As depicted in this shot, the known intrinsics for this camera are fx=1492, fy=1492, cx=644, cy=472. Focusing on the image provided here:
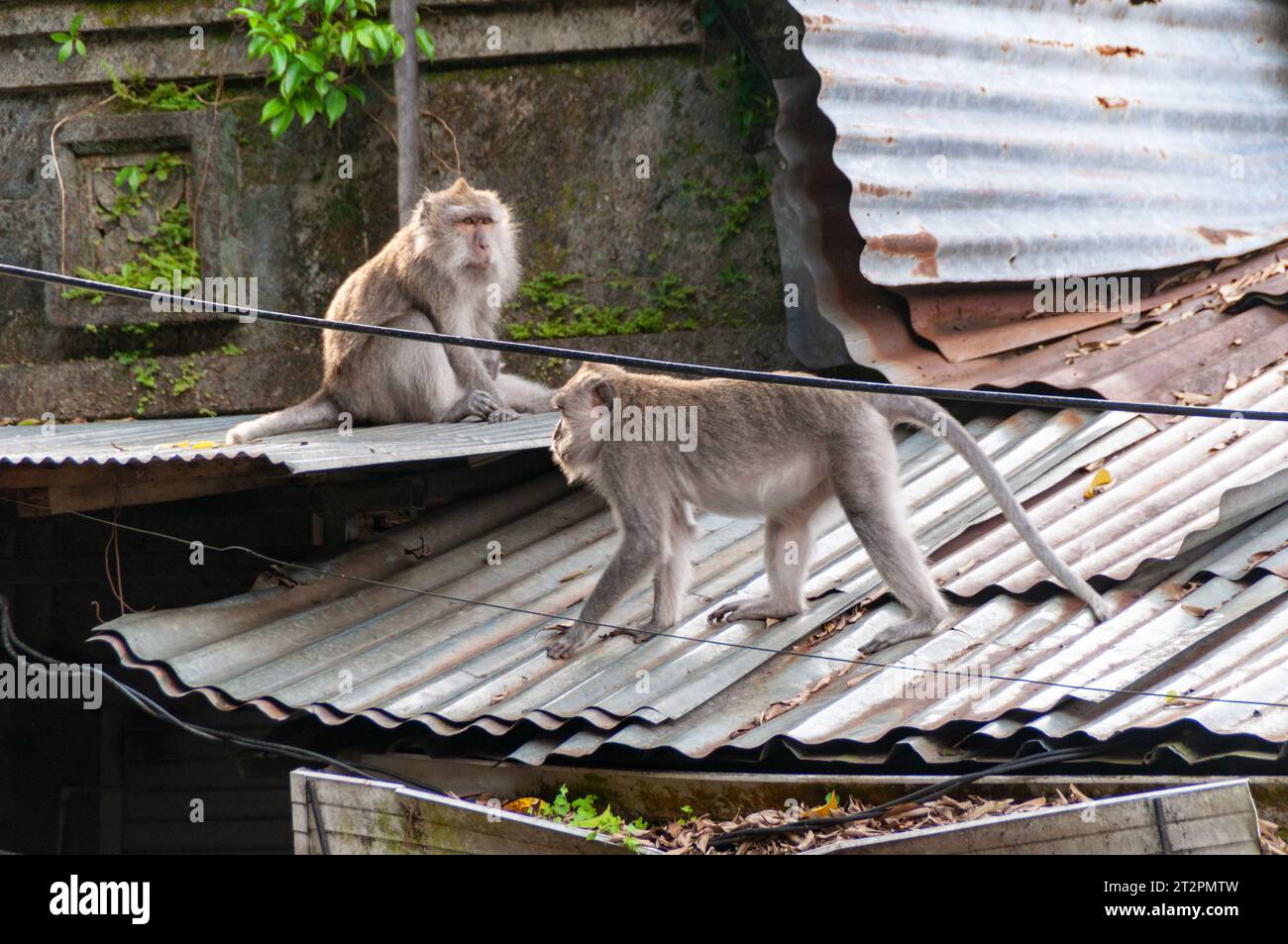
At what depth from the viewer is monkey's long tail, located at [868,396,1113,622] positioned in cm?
507

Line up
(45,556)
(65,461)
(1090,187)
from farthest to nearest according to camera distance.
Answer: (1090,187) < (45,556) < (65,461)

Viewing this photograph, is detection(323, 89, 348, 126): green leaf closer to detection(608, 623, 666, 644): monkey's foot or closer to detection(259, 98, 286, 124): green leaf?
detection(259, 98, 286, 124): green leaf

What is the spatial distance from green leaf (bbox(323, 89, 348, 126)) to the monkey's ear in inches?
135

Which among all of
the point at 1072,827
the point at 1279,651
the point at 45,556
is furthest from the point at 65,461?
the point at 1279,651

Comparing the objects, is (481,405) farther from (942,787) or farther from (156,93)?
(942,787)

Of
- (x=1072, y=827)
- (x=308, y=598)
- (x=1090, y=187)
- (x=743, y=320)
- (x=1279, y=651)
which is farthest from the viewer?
(x=743, y=320)

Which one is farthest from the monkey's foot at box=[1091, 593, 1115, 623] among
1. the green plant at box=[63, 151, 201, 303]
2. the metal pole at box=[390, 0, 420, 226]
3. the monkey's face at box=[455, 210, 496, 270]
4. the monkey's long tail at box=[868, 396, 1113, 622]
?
the green plant at box=[63, 151, 201, 303]

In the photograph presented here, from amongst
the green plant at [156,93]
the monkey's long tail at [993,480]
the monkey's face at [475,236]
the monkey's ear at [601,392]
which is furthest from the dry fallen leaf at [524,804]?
the green plant at [156,93]

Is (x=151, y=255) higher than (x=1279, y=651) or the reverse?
higher

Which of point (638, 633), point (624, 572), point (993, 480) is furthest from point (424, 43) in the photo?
point (993, 480)

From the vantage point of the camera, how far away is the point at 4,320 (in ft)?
28.6

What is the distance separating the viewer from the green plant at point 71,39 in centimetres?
851

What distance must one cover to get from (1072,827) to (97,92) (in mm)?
7279

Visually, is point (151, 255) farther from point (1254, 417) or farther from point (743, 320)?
point (1254, 417)
